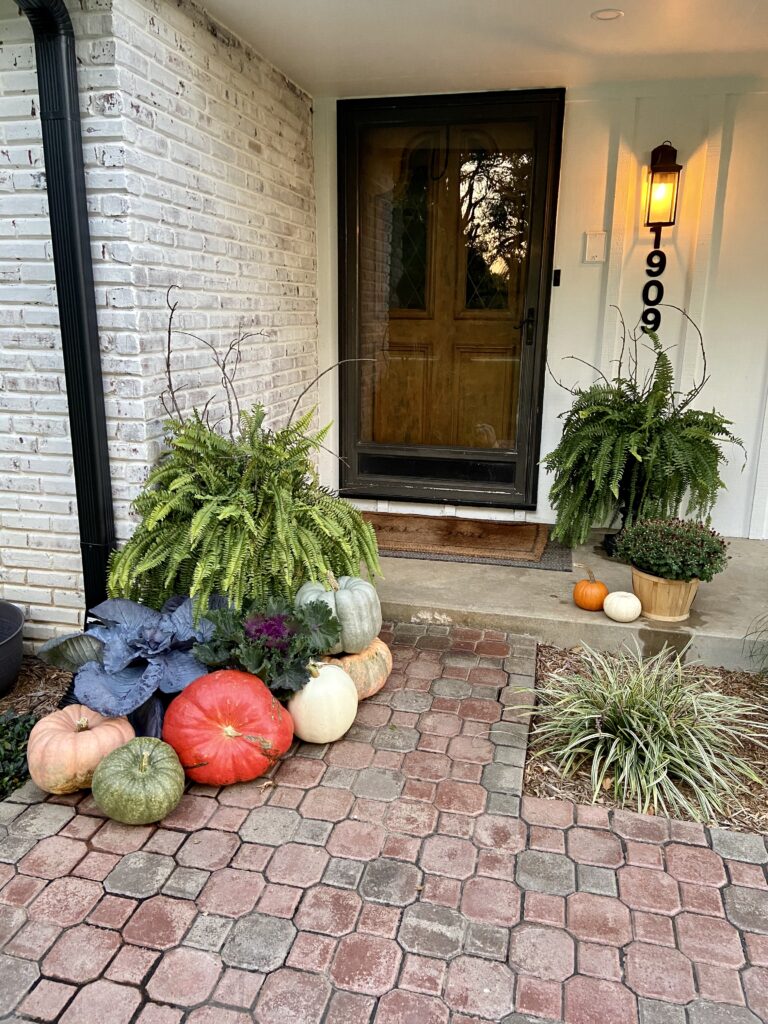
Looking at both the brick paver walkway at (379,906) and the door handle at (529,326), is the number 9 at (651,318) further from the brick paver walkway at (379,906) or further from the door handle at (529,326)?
the brick paver walkway at (379,906)

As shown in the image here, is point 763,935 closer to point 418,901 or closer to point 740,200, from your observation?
point 418,901

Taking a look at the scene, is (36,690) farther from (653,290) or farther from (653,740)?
(653,290)

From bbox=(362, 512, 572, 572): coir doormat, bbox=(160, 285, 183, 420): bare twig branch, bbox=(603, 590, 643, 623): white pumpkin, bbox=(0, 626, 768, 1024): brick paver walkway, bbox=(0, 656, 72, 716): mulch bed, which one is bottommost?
bbox=(0, 656, 72, 716): mulch bed

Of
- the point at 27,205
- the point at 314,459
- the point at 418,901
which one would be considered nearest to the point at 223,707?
the point at 418,901

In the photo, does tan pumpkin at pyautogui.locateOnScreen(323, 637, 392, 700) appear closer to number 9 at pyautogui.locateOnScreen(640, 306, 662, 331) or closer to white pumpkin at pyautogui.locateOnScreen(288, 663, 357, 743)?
white pumpkin at pyautogui.locateOnScreen(288, 663, 357, 743)

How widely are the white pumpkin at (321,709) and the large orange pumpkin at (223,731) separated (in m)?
0.14

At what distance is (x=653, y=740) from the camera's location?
2.47 m

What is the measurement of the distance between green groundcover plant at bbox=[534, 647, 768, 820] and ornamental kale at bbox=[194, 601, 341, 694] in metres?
0.84

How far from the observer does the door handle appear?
4504 mm

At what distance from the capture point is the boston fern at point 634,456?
12.4 ft

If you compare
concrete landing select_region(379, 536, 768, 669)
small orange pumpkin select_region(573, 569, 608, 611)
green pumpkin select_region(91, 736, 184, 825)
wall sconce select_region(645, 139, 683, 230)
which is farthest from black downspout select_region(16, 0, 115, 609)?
wall sconce select_region(645, 139, 683, 230)

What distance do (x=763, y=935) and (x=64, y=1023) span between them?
163cm

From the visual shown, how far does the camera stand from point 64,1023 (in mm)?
1599

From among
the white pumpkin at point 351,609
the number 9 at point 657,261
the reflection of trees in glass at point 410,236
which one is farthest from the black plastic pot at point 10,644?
the number 9 at point 657,261
